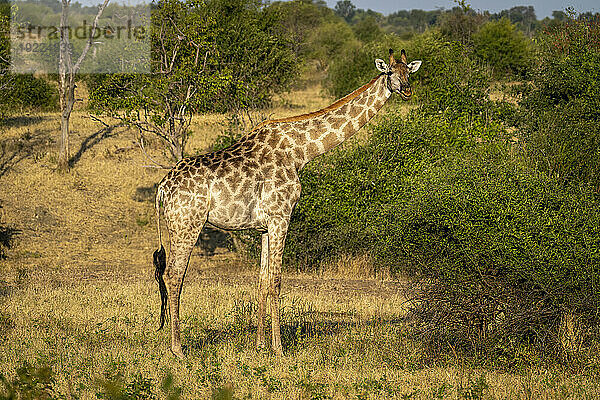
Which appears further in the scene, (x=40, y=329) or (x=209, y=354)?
(x=40, y=329)

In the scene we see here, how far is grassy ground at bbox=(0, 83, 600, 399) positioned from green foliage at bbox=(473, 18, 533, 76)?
3166cm

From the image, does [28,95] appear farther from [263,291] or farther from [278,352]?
[278,352]

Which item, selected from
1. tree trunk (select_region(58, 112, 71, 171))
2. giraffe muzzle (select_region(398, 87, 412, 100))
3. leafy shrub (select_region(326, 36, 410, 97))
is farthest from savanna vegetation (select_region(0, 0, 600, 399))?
leafy shrub (select_region(326, 36, 410, 97))

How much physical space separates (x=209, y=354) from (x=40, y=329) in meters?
3.20

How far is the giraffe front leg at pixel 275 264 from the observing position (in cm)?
921

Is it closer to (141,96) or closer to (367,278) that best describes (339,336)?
(367,278)

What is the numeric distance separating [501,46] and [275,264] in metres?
45.0

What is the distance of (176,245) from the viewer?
898cm

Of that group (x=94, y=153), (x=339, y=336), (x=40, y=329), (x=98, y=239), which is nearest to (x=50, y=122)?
(x=94, y=153)

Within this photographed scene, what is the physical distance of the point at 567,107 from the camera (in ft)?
61.3

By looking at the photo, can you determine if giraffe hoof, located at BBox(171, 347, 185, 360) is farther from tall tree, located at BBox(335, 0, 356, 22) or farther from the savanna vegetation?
tall tree, located at BBox(335, 0, 356, 22)

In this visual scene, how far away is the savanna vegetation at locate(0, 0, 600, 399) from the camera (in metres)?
8.50

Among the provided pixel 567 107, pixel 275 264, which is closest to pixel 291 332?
pixel 275 264

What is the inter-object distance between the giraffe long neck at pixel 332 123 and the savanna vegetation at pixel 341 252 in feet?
4.51
